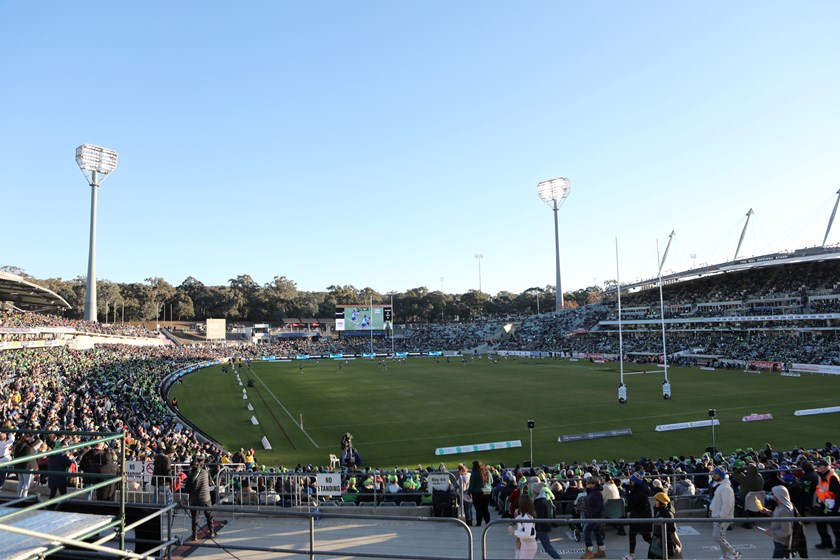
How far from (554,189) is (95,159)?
309 ft

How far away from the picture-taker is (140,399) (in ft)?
103

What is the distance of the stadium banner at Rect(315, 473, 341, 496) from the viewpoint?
13.2 metres

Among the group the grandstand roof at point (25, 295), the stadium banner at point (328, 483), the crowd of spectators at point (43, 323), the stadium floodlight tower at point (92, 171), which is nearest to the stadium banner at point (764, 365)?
the stadium banner at point (328, 483)

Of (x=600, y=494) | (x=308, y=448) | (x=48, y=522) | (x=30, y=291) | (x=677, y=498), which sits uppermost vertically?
(x=30, y=291)

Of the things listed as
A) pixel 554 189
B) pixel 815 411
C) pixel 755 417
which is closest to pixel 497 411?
pixel 755 417

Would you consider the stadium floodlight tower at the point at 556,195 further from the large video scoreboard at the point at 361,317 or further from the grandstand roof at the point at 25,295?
the grandstand roof at the point at 25,295

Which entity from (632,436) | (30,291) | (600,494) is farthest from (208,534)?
(30,291)

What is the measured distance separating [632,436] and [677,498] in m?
16.0

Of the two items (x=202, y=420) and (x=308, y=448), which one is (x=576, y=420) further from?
(x=202, y=420)

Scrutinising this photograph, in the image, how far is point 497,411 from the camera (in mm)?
35031

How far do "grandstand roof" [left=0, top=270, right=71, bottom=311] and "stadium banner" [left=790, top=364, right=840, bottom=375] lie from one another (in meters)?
79.2

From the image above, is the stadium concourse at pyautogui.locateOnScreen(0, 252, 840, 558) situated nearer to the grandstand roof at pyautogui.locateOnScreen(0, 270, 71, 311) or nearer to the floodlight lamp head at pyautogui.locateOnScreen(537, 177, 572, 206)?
the grandstand roof at pyautogui.locateOnScreen(0, 270, 71, 311)

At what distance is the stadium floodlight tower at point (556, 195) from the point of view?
118250 millimetres

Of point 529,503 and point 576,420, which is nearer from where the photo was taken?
point 529,503
